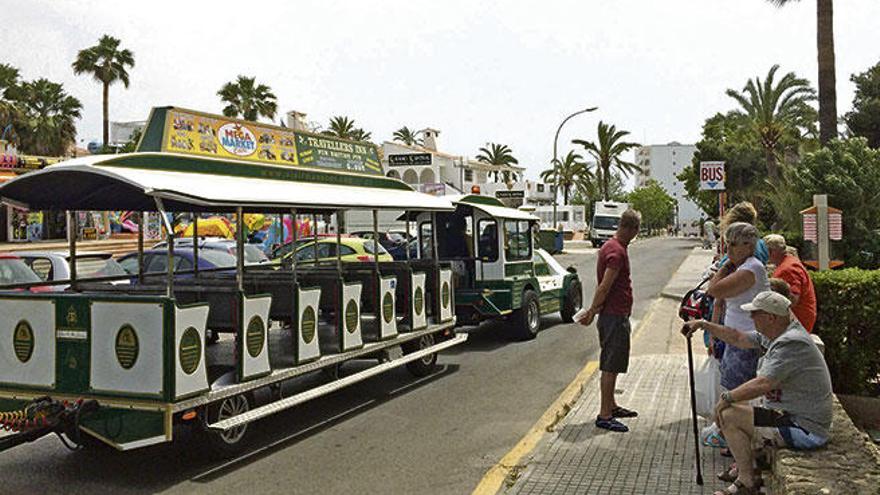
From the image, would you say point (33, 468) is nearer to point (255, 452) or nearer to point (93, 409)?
point (93, 409)

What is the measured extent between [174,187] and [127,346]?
1269mm

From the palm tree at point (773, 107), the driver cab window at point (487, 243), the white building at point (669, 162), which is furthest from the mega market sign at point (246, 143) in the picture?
the white building at point (669, 162)

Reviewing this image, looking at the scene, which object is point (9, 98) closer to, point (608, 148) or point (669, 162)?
point (608, 148)

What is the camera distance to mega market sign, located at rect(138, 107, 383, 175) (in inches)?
278

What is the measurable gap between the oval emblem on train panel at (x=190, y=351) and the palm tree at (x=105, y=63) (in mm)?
48685

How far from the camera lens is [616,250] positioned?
705 cm

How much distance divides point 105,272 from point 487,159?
80497 mm

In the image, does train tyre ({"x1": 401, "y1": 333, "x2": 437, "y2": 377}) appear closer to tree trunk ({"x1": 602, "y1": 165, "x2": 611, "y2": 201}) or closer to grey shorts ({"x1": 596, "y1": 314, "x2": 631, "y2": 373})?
grey shorts ({"x1": 596, "y1": 314, "x2": 631, "y2": 373})

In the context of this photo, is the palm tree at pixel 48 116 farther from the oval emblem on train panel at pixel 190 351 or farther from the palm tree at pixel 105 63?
the oval emblem on train panel at pixel 190 351

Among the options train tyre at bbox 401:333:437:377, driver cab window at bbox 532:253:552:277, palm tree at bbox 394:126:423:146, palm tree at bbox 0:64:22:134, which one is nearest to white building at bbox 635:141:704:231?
palm tree at bbox 394:126:423:146

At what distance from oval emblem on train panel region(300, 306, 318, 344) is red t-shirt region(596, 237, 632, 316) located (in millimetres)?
2786

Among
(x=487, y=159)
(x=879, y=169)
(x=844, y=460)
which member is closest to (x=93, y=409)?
(x=844, y=460)

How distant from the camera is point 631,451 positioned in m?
6.24

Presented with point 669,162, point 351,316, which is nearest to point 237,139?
point 351,316
